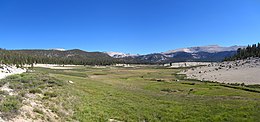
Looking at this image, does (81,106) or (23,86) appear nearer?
(81,106)

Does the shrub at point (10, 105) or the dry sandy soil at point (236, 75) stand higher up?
the shrub at point (10, 105)

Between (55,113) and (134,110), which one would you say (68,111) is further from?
(134,110)

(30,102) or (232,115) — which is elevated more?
(30,102)

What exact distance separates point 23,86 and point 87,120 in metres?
12.9

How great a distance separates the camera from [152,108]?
1185 inches

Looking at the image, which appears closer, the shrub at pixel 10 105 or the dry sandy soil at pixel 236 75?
the shrub at pixel 10 105

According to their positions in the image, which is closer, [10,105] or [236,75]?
[10,105]

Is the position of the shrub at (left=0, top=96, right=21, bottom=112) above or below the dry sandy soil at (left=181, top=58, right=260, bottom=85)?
above

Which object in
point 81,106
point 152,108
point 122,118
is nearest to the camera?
point 122,118

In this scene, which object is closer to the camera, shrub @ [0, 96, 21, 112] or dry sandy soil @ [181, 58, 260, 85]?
shrub @ [0, 96, 21, 112]

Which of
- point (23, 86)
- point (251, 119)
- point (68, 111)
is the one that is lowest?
point (251, 119)

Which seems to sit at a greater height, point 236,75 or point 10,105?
point 10,105

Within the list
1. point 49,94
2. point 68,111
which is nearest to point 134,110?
point 68,111

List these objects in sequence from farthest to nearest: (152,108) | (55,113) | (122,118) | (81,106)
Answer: (152,108) → (81,106) → (122,118) → (55,113)
